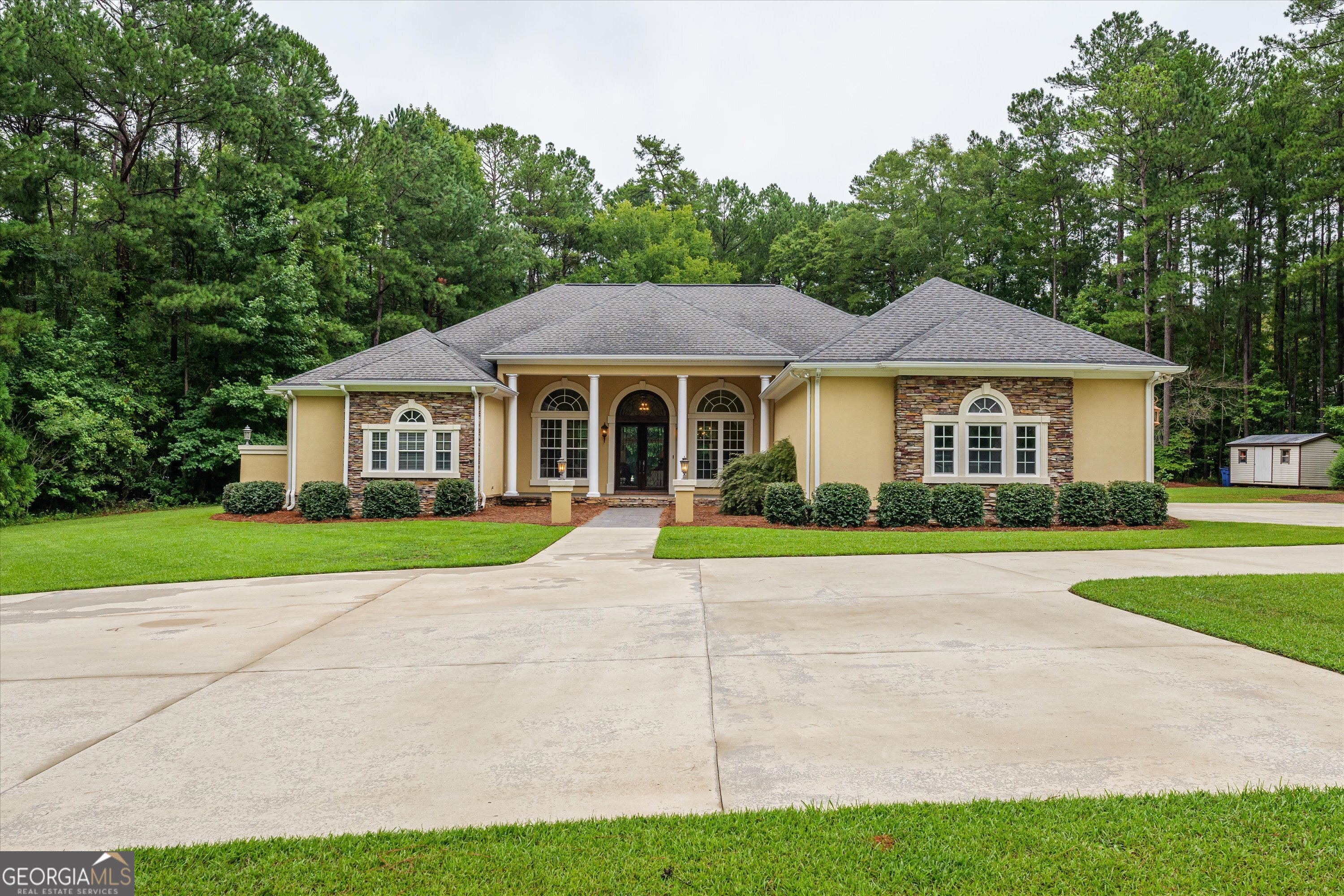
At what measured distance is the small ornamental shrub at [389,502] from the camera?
52.5 feet

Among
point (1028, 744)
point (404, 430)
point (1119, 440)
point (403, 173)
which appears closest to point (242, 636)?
point (1028, 744)

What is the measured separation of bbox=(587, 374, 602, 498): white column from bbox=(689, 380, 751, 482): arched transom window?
3107mm

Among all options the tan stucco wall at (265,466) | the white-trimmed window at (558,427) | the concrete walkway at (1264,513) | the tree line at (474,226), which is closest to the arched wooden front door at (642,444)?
the white-trimmed window at (558,427)

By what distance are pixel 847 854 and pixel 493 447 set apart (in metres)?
16.9

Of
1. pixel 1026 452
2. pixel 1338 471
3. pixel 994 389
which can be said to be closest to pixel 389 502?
pixel 994 389

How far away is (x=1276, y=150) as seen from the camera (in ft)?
99.5

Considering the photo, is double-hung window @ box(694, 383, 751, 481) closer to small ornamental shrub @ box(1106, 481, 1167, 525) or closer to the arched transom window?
the arched transom window

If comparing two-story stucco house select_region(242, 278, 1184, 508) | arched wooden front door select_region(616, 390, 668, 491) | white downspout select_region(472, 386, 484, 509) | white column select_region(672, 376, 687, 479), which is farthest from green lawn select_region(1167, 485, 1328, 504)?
white downspout select_region(472, 386, 484, 509)

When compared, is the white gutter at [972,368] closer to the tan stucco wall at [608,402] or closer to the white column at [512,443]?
the tan stucco wall at [608,402]

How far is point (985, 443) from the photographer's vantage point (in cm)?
1466

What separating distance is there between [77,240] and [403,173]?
11.9m

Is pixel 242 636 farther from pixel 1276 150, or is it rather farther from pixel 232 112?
pixel 1276 150

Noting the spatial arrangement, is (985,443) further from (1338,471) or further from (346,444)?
(1338,471)

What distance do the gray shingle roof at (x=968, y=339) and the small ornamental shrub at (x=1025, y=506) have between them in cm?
259
